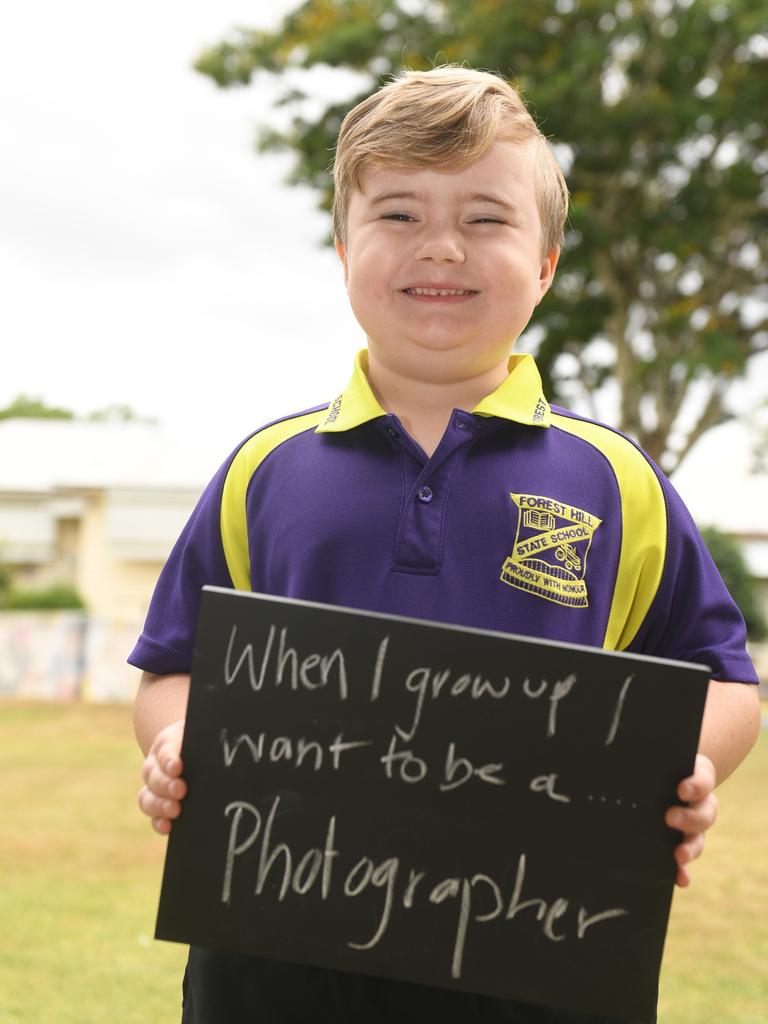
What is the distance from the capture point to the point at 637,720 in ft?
6.00

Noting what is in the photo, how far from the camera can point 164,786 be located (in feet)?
6.15

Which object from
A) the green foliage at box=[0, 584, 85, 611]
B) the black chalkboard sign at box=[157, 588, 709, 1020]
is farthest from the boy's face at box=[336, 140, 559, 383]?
the green foliage at box=[0, 584, 85, 611]

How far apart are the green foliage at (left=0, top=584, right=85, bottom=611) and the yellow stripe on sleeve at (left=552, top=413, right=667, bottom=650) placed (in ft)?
75.5

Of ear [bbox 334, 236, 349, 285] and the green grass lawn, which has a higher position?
ear [bbox 334, 236, 349, 285]

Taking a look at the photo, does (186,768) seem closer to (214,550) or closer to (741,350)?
(214,550)

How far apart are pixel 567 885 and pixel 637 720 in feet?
0.88

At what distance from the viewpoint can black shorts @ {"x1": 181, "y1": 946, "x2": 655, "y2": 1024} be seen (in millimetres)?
1950

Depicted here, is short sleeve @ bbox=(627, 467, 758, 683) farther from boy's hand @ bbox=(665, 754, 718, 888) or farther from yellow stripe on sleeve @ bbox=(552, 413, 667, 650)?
boy's hand @ bbox=(665, 754, 718, 888)

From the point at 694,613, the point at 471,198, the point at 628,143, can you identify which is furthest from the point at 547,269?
the point at 628,143

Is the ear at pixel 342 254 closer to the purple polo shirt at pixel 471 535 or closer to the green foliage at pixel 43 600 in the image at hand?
the purple polo shirt at pixel 471 535

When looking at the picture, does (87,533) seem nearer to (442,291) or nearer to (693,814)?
(442,291)

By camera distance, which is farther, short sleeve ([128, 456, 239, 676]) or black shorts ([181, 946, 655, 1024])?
short sleeve ([128, 456, 239, 676])

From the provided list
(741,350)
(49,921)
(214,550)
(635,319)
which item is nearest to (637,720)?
(214,550)

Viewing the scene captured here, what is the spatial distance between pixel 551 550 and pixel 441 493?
207mm
